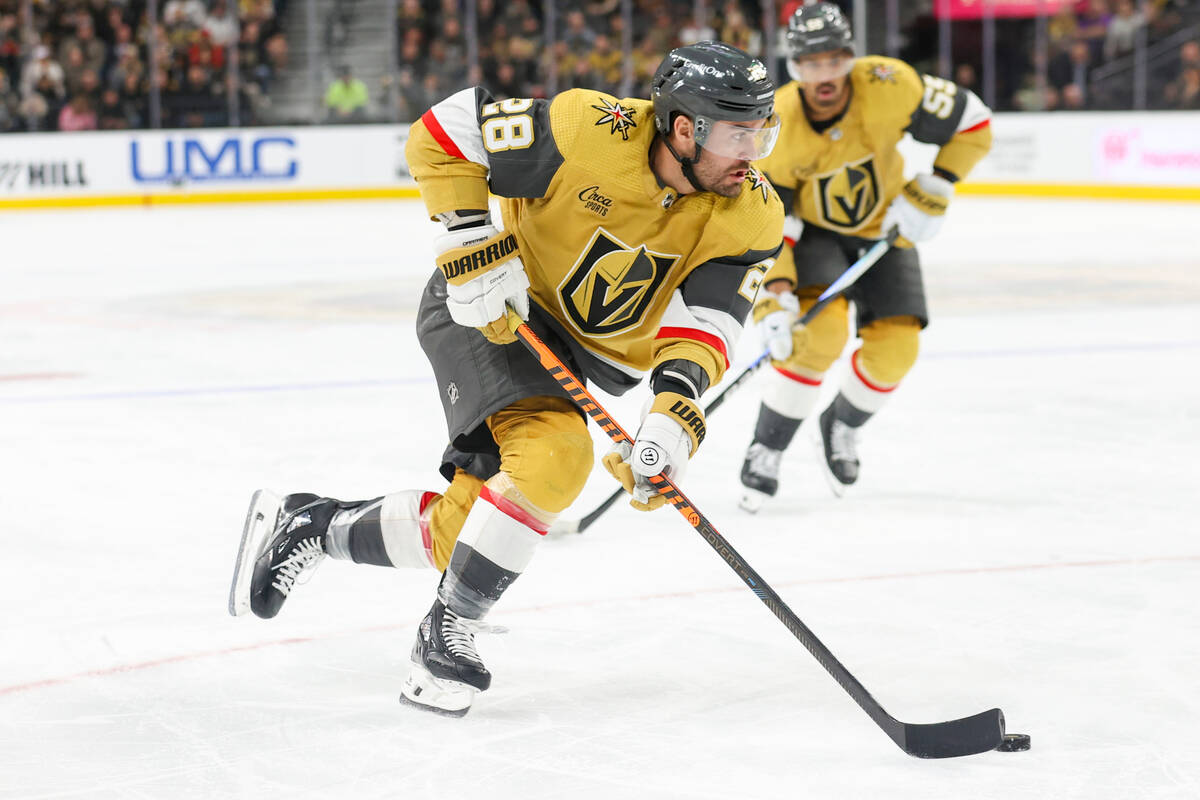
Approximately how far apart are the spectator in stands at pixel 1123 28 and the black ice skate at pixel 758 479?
1031 centimetres

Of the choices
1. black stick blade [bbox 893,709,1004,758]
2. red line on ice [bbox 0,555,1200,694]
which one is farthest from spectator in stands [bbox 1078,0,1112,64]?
black stick blade [bbox 893,709,1004,758]

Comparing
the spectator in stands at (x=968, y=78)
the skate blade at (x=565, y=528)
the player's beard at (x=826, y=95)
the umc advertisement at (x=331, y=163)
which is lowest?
the umc advertisement at (x=331, y=163)

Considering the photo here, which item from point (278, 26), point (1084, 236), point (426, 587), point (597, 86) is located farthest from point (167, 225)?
point (426, 587)

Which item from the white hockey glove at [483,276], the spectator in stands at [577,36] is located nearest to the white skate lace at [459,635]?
the white hockey glove at [483,276]

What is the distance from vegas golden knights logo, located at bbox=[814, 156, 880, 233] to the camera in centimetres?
388

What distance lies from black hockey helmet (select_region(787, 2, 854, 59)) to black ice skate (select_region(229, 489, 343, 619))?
173 centimetres

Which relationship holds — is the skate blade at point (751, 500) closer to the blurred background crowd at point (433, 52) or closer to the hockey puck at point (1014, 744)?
the hockey puck at point (1014, 744)

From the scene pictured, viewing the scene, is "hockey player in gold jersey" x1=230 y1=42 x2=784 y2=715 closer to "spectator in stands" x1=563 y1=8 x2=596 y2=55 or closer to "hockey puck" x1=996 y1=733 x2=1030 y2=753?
"hockey puck" x1=996 y1=733 x2=1030 y2=753

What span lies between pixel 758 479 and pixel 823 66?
3.30 feet

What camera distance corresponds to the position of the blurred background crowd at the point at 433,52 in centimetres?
1271

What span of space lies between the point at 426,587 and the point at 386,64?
11135 mm

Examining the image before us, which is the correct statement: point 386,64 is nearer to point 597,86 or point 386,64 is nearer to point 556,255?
point 597,86

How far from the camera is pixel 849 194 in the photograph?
3922 millimetres

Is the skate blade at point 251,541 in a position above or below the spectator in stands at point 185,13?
below
